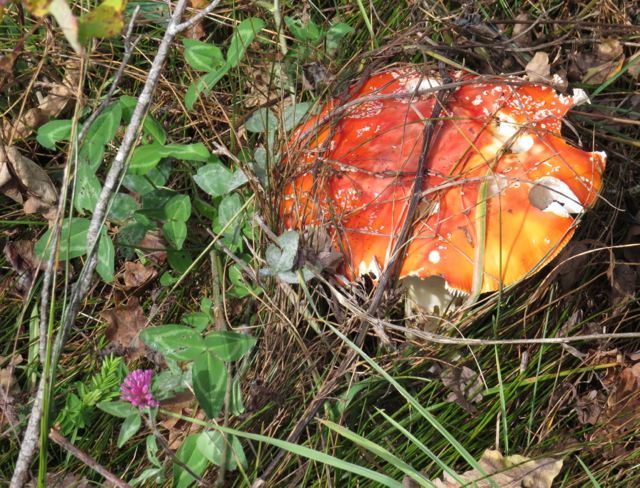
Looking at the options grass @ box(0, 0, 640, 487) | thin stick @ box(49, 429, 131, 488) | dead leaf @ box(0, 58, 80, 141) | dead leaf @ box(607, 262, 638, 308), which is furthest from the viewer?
dead leaf @ box(0, 58, 80, 141)

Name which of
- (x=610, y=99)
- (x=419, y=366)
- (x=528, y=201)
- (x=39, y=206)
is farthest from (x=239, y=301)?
(x=610, y=99)

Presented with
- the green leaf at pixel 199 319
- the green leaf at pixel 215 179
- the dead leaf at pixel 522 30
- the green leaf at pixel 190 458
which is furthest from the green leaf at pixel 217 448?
the dead leaf at pixel 522 30

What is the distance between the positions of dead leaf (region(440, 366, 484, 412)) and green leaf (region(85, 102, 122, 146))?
1079 millimetres

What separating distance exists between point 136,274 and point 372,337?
736mm

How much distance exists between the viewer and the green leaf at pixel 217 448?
1.61 meters

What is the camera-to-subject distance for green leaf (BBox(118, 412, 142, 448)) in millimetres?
1590

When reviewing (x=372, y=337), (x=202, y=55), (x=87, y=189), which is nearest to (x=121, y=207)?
(x=87, y=189)

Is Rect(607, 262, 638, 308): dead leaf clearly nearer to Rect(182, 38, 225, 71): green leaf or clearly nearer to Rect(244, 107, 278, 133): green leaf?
Rect(244, 107, 278, 133): green leaf

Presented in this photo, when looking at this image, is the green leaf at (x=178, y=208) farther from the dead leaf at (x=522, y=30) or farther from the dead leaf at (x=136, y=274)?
the dead leaf at (x=522, y=30)

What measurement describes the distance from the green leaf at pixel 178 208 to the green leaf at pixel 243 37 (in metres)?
0.38

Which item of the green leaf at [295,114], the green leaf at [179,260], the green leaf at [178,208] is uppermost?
the green leaf at [295,114]

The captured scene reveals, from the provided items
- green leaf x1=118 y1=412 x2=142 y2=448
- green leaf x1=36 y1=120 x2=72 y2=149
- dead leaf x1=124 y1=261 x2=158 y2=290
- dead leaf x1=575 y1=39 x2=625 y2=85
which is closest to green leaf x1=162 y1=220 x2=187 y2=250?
dead leaf x1=124 y1=261 x2=158 y2=290

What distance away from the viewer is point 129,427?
5.25 feet

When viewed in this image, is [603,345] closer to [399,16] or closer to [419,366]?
[419,366]
